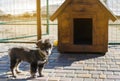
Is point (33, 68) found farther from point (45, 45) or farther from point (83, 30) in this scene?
point (83, 30)

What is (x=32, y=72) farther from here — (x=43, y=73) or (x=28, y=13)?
(x=28, y=13)

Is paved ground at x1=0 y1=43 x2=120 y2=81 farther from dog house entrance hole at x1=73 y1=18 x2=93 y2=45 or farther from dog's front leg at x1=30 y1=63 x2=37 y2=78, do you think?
dog house entrance hole at x1=73 y1=18 x2=93 y2=45

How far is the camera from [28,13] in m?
11.9

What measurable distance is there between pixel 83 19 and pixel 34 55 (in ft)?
7.50

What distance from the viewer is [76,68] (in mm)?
6289

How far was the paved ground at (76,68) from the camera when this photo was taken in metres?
5.72

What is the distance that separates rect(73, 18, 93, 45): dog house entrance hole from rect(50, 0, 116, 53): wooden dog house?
0.78 feet

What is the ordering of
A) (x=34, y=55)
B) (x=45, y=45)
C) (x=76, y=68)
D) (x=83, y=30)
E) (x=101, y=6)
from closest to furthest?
(x=45, y=45), (x=34, y=55), (x=76, y=68), (x=101, y=6), (x=83, y=30)

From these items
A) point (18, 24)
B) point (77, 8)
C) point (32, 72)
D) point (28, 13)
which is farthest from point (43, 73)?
point (28, 13)

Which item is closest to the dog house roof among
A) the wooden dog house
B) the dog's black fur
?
the wooden dog house

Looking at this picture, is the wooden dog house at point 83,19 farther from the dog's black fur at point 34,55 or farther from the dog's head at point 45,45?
the dog's head at point 45,45

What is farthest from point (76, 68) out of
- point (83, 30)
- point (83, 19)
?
point (83, 30)

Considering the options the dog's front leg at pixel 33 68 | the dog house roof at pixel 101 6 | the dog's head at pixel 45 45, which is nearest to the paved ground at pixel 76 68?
the dog's front leg at pixel 33 68

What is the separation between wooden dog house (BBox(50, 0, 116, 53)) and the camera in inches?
282
